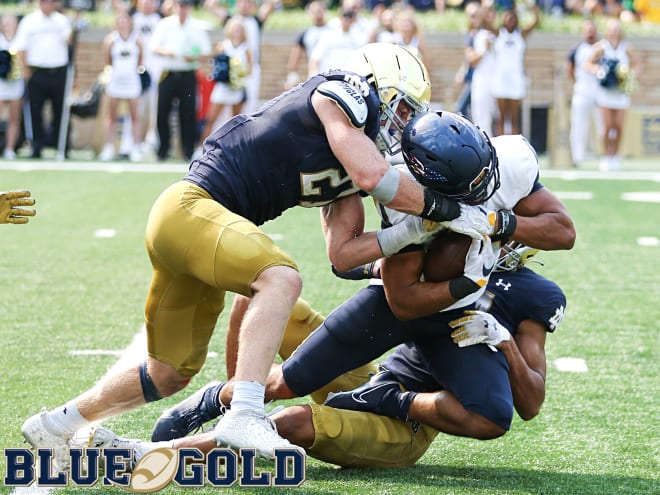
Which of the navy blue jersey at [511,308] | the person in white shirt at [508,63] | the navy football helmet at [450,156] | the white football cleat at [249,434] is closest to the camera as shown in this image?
the white football cleat at [249,434]

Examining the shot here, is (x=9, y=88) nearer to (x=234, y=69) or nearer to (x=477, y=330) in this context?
(x=234, y=69)

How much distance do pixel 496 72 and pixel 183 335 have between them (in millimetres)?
11618

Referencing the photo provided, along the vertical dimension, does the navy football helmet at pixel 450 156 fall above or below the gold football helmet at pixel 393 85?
below

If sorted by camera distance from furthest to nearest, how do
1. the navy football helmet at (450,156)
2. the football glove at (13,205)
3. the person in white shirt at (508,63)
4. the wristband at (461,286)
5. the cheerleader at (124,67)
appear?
the person in white shirt at (508,63), the cheerleader at (124,67), the football glove at (13,205), the wristband at (461,286), the navy football helmet at (450,156)

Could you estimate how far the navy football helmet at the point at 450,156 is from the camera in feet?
11.7

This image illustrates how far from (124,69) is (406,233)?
11252 millimetres

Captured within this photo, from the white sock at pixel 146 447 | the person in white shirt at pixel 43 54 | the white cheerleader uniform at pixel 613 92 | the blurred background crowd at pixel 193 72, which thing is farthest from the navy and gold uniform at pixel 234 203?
the white cheerleader uniform at pixel 613 92

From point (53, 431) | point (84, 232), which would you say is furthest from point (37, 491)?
point (84, 232)

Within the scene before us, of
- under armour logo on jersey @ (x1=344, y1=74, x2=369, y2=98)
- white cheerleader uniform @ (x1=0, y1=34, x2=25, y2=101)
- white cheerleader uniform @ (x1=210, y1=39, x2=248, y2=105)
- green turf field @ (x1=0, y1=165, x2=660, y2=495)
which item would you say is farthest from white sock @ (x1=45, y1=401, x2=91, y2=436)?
white cheerleader uniform @ (x1=0, y1=34, x2=25, y2=101)

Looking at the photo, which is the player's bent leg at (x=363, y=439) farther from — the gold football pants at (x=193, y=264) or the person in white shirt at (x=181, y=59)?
the person in white shirt at (x=181, y=59)

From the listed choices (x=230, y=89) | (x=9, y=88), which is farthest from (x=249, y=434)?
(x=9, y=88)

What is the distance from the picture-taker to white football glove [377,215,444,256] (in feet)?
12.0

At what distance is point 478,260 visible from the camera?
3705 mm

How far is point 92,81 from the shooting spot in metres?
18.7
